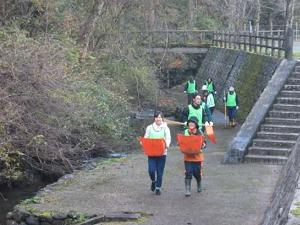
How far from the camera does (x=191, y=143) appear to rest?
11562mm

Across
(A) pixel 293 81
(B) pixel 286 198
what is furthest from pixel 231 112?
(B) pixel 286 198

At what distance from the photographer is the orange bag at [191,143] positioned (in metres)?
11.5

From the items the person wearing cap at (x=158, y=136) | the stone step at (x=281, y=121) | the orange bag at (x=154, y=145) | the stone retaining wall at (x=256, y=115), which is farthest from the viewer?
the stone step at (x=281, y=121)

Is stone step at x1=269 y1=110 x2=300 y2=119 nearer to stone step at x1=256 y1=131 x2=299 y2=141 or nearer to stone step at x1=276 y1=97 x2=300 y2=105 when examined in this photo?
stone step at x1=276 y1=97 x2=300 y2=105

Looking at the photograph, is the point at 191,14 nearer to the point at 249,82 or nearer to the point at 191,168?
the point at 249,82

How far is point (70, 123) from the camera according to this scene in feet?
52.1

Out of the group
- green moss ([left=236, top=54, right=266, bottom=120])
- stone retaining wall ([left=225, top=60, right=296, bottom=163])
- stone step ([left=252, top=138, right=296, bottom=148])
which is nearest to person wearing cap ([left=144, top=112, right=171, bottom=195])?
stone retaining wall ([left=225, top=60, right=296, bottom=163])

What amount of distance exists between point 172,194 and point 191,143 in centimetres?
154

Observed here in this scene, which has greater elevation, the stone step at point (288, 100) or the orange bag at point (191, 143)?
the stone step at point (288, 100)

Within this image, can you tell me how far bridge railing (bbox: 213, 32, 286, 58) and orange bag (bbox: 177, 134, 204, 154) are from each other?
11411mm

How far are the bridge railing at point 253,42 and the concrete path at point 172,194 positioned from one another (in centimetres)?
844

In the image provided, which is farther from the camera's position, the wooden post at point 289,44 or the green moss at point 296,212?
the wooden post at point 289,44

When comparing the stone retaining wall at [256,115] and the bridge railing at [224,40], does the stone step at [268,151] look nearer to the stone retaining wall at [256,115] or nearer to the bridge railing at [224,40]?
the stone retaining wall at [256,115]

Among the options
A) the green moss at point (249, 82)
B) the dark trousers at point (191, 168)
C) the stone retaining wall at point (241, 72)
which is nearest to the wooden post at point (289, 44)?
the stone retaining wall at point (241, 72)
